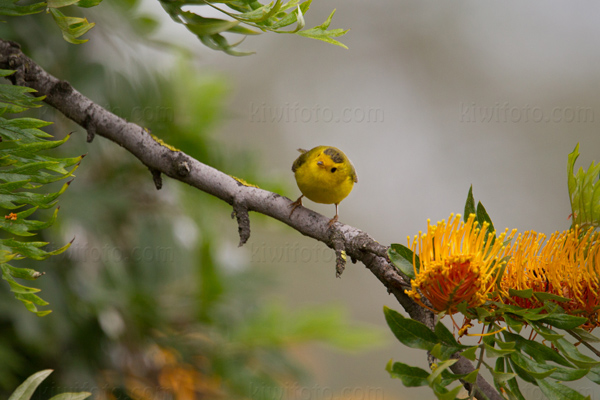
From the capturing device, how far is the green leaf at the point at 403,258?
0.98m

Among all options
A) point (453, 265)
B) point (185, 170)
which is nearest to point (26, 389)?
point (185, 170)

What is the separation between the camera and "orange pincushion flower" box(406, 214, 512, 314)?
0.93m

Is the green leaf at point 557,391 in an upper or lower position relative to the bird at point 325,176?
lower

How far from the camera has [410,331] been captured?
0.88m

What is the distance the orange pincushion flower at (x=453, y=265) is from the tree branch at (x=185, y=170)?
0.58ft

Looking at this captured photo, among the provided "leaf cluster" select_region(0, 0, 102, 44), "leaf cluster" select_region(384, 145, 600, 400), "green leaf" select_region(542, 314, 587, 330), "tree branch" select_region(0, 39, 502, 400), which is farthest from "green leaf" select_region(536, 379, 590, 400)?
"leaf cluster" select_region(0, 0, 102, 44)

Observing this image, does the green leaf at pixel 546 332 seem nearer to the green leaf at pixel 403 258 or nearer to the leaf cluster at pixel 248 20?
the green leaf at pixel 403 258

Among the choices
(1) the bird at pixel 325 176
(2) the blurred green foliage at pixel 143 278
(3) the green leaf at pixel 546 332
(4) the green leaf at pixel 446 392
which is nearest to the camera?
(4) the green leaf at pixel 446 392

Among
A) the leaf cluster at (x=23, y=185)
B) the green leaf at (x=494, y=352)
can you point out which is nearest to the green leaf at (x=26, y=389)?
the leaf cluster at (x=23, y=185)

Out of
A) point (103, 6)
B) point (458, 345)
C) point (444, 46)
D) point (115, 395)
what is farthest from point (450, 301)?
point (444, 46)

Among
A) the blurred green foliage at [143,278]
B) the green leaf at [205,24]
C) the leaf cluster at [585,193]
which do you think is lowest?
the blurred green foliage at [143,278]

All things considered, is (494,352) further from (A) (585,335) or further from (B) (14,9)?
(B) (14,9)

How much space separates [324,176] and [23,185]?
123 cm

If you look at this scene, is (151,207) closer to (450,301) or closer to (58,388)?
(58,388)
